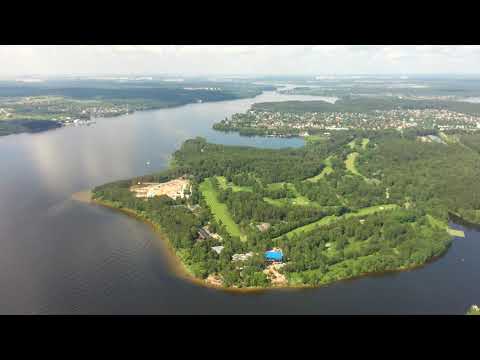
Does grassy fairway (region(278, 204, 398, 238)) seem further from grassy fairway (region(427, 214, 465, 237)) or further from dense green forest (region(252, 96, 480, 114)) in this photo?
dense green forest (region(252, 96, 480, 114))

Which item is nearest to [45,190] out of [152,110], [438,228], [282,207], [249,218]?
[249,218]

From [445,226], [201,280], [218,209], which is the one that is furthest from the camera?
[218,209]

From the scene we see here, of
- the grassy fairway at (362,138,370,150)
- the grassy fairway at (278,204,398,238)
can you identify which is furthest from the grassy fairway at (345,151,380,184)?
the grassy fairway at (278,204,398,238)

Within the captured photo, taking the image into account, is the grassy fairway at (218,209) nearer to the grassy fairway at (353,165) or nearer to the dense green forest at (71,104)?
the grassy fairway at (353,165)

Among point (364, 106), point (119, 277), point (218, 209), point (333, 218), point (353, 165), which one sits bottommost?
point (119, 277)

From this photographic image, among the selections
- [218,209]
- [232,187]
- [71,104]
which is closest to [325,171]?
[232,187]

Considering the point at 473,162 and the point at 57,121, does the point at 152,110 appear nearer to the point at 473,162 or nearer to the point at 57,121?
the point at 57,121

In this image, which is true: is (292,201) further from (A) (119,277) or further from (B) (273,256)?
(A) (119,277)
